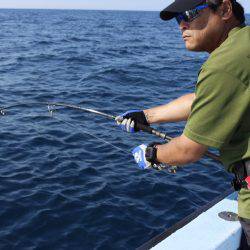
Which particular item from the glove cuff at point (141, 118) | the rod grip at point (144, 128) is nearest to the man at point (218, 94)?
Result: the rod grip at point (144, 128)

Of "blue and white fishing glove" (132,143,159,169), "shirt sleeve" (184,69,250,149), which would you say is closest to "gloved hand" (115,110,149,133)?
"blue and white fishing glove" (132,143,159,169)

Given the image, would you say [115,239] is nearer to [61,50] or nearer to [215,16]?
[215,16]

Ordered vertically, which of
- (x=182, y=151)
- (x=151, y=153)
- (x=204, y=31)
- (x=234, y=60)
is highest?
(x=204, y=31)

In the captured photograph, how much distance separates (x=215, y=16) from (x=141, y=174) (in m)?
6.69

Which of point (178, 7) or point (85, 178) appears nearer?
point (178, 7)

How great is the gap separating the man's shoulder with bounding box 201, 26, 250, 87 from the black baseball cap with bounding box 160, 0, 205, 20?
1.35 ft

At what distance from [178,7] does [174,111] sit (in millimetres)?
1300

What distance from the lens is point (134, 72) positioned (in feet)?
72.0

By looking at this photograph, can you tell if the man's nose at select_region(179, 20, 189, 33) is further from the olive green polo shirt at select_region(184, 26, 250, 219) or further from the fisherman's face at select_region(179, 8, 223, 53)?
the olive green polo shirt at select_region(184, 26, 250, 219)

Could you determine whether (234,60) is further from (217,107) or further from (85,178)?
(85,178)

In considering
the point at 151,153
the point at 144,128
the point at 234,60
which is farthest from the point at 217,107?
the point at 144,128

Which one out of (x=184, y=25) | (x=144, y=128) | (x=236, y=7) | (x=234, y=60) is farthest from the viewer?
(x=144, y=128)

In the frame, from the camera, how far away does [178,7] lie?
271cm

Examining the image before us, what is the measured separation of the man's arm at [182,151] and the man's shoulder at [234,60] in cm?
48
